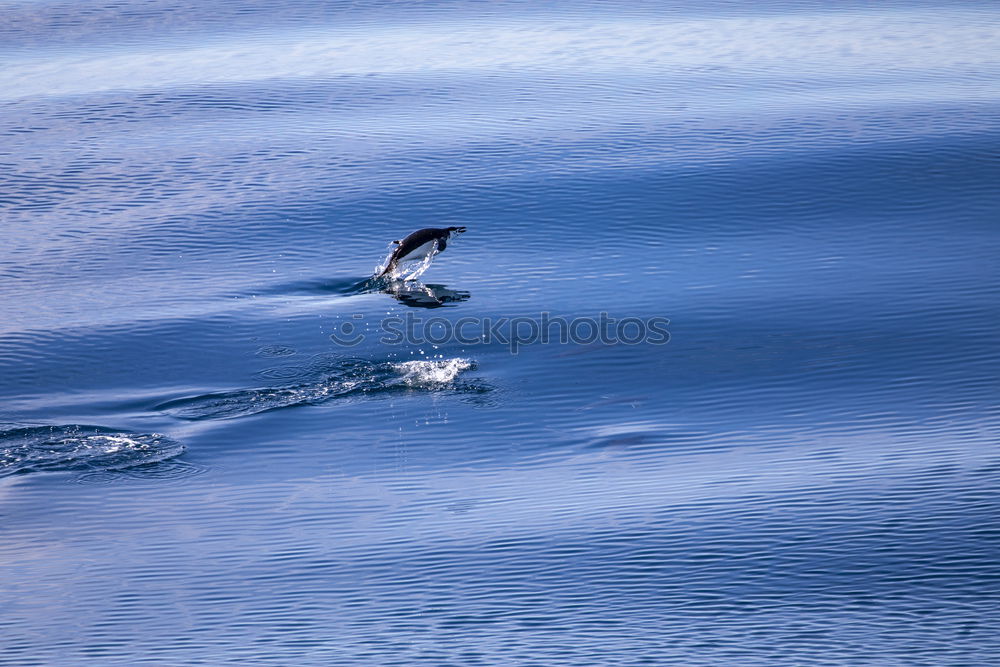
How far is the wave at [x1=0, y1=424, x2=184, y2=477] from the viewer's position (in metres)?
19.7

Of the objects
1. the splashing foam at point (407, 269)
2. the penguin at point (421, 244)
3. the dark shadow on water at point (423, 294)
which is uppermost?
the penguin at point (421, 244)

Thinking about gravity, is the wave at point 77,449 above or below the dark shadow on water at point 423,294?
below

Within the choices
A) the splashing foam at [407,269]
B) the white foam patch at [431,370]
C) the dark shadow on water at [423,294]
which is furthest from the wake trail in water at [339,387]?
the splashing foam at [407,269]

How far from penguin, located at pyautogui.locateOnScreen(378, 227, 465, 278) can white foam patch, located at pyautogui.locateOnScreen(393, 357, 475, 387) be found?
3.18 m

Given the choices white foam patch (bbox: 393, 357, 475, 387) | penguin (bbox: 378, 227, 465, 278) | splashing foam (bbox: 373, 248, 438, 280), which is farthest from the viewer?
splashing foam (bbox: 373, 248, 438, 280)

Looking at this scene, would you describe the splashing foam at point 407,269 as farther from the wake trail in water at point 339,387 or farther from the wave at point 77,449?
the wave at point 77,449

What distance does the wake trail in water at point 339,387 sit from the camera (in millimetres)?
21781

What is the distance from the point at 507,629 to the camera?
15.9m

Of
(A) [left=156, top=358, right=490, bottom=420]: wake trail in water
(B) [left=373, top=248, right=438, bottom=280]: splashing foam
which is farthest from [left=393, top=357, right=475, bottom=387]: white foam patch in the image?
(B) [left=373, top=248, right=438, bottom=280]: splashing foam

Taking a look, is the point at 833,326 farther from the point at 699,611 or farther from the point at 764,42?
the point at 764,42

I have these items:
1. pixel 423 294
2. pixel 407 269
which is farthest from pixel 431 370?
pixel 407 269

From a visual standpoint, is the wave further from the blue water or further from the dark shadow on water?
the dark shadow on water

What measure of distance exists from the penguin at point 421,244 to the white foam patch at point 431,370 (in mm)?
3176

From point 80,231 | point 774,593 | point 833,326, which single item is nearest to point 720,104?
point 833,326
